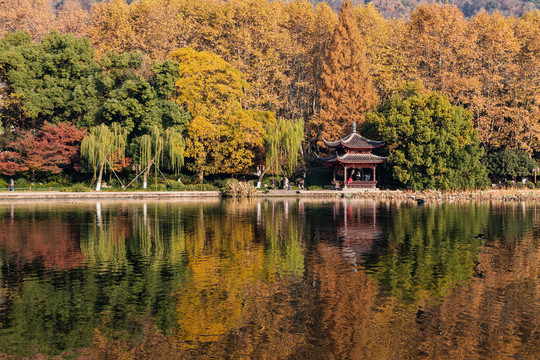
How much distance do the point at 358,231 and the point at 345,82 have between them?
127 ft

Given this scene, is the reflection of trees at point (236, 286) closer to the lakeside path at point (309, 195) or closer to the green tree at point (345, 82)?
the lakeside path at point (309, 195)

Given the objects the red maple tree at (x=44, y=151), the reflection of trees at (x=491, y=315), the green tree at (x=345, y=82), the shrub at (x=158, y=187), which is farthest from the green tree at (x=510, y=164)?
the reflection of trees at (x=491, y=315)

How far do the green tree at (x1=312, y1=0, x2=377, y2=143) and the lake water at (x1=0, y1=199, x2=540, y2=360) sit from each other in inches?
1421

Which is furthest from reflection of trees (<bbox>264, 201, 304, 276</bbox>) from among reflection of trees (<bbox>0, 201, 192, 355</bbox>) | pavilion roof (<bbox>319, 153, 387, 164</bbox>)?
pavilion roof (<bbox>319, 153, 387, 164</bbox>)

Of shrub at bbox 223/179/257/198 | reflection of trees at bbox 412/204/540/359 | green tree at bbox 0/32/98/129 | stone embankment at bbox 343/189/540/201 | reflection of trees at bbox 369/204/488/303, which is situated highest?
green tree at bbox 0/32/98/129

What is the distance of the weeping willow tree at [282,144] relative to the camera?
58.5 meters

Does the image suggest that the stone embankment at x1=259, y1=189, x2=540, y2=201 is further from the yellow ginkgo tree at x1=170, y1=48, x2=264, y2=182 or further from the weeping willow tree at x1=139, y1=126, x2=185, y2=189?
A: the weeping willow tree at x1=139, y1=126, x2=185, y2=189

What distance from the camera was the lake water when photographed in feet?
37.4

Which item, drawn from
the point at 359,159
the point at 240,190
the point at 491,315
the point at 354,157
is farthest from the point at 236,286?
the point at 354,157

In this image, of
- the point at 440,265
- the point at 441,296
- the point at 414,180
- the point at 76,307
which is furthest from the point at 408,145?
the point at 76,307

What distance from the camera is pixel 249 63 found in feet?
229

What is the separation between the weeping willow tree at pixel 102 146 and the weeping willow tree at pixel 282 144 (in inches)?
566

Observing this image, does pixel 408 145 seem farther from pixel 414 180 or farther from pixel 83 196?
pixel 83 196

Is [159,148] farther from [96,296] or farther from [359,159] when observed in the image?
[96,296]
